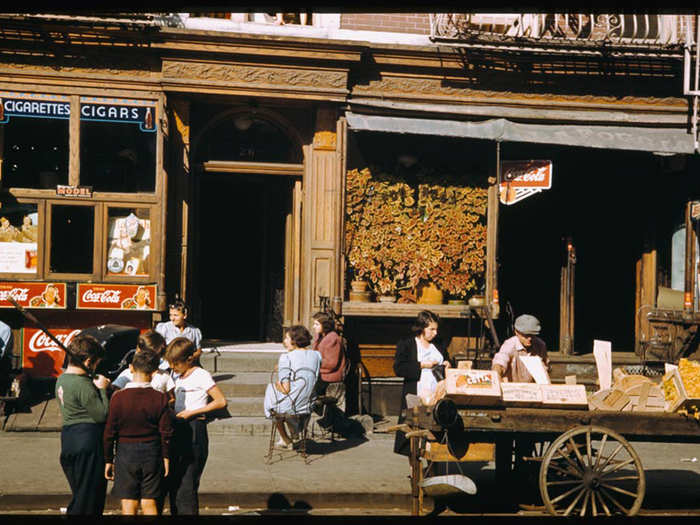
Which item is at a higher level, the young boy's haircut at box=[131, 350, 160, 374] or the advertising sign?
the advertising sign

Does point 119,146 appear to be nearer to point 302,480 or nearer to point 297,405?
point 297,405

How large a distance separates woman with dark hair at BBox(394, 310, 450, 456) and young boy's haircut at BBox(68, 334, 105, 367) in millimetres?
3873

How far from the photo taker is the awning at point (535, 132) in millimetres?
12906

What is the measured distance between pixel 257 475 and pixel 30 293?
16.1 feet

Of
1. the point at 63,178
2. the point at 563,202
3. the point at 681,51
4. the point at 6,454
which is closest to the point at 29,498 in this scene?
the point at 6,454

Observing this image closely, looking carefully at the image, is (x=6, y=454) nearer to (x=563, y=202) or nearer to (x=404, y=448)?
(x=404, y=448)

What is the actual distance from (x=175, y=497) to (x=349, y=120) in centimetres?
755

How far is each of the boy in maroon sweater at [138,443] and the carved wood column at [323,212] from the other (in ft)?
22.7

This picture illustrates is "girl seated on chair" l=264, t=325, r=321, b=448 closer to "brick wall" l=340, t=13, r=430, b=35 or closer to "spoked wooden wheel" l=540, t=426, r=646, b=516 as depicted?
"spoked wooden wheel" l=540, t=426, r=646, b=516

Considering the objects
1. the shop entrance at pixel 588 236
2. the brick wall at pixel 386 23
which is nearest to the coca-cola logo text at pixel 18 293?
the brick wall at pixel 386 23

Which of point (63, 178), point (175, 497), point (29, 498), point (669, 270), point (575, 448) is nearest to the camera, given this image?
point (175, 497)

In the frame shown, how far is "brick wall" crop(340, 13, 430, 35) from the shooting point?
13.4 meters

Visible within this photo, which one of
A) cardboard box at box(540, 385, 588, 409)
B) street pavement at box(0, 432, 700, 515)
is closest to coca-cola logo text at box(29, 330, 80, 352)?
street pavement at box(0, 432, 700, 515)

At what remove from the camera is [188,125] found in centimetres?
1303
